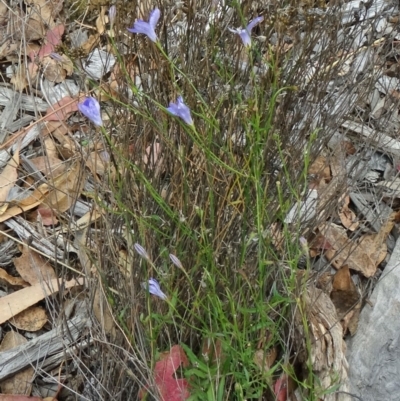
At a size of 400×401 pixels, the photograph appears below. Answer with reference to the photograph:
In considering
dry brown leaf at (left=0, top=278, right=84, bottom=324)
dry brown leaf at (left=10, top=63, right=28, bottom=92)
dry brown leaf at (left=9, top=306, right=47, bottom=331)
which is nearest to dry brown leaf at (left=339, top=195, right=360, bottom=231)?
dry brown leaf at (left=0, top=278, right=84, bottom=324)

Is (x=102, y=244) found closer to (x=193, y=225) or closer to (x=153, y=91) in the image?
(x=193, y=225)

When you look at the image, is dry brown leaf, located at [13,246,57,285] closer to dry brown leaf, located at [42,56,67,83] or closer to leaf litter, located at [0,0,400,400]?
leaf litter, located at [0,0,400,400]

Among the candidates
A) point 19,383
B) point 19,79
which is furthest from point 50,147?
point 19,383

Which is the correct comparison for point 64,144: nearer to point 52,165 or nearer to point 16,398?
point 52,165

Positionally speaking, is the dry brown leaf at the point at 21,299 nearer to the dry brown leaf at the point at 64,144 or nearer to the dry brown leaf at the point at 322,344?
the dry brown leaf at the point at 64,144

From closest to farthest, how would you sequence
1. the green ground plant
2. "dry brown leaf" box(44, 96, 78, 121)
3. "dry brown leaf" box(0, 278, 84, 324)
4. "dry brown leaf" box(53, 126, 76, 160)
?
the green ground plant → "dry brown leaf" box(0, 278, 84, 324) → "dry brown leaf" box(53, 126, 76, 160) → "dry brown leaf" box(44, 96, 78, 121)

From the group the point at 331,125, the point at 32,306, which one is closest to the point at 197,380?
the point at 32,306
